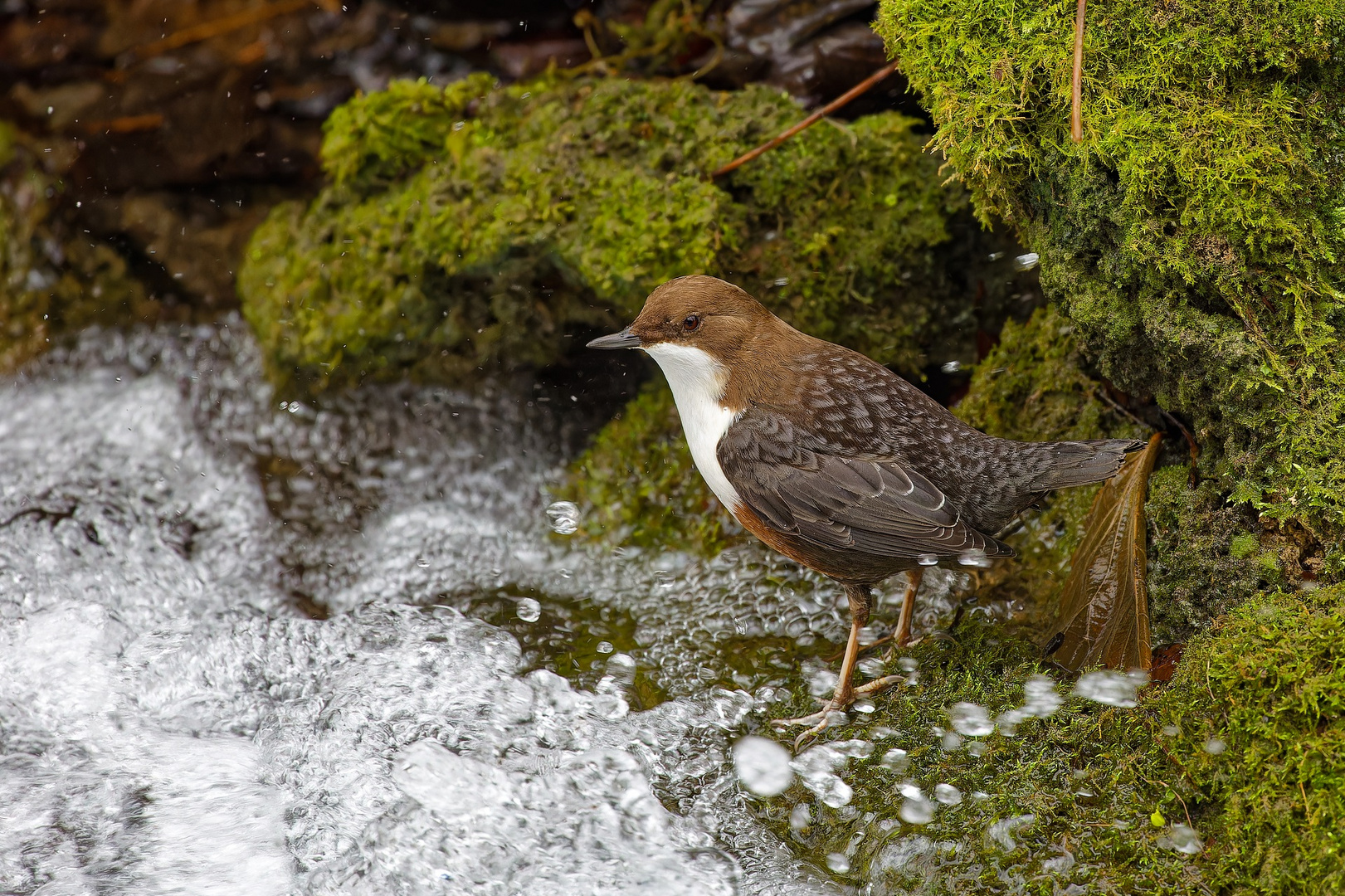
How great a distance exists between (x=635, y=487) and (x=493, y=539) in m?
0.68

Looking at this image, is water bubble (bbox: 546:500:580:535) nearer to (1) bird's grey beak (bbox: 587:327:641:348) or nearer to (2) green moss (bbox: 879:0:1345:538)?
(1) bird's grey beak (bbox: 587:327:641:348)

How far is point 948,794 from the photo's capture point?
8.52 ft

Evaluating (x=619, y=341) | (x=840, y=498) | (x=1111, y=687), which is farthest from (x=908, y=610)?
(x=619, y=341)

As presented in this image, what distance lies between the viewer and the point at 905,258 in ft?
13.2

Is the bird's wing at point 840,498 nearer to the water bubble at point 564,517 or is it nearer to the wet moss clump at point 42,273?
the water bubble at point 564,517

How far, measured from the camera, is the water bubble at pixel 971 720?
278 centimetres

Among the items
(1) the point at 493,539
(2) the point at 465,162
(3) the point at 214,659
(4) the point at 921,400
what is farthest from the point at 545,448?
(4) the point at 921,400

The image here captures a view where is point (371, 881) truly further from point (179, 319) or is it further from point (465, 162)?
point (179, 319)

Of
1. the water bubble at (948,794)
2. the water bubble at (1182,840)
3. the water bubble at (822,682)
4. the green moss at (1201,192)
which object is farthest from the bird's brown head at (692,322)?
the water bubble at (1182,840)

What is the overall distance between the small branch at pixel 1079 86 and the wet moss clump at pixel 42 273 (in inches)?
194

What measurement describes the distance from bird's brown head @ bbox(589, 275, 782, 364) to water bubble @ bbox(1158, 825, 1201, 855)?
1829mm

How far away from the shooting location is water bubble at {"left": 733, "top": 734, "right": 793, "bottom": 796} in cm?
291

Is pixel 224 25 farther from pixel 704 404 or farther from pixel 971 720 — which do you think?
pixel 971 720

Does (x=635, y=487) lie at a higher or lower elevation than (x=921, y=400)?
lower
